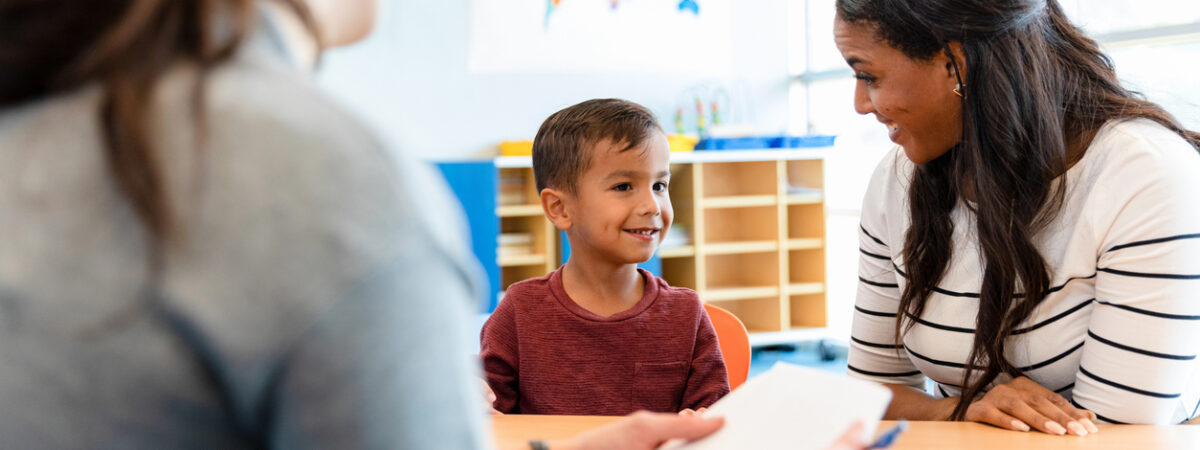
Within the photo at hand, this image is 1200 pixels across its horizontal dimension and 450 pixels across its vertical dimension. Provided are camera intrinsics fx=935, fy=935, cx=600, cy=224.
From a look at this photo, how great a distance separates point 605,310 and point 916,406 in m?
0.57

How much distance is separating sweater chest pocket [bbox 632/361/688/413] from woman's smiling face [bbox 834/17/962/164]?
0.56 meters

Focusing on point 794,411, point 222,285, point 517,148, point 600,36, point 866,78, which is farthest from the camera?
point 600,36

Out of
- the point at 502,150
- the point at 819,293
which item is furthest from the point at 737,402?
the point at 819,293

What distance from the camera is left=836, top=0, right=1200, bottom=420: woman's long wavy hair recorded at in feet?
4.72

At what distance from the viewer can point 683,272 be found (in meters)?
5.14

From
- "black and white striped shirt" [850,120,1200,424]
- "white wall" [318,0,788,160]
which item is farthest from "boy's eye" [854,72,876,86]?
"white wall" [318,0,788,160]

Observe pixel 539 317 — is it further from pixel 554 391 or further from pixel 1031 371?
pixel 1031 371

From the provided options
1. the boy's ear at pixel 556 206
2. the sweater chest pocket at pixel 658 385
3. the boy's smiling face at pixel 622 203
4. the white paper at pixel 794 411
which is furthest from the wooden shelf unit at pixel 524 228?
the white paper at pixel 794 411

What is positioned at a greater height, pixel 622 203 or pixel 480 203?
pixel 622 203

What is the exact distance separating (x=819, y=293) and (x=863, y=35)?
3892 mm

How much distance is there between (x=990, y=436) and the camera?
1.19 m

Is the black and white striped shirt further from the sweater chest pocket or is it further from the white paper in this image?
the white paper

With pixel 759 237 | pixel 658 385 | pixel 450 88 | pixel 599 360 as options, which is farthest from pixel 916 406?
pixel 450 88

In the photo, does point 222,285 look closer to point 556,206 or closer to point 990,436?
point 990,436
